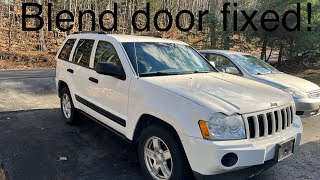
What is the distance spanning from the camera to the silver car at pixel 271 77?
20.4ft

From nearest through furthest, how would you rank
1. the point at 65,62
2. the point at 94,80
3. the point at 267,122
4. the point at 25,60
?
the point at 267,122, the point at 94,80, the point at 65,62, the point at 25,60

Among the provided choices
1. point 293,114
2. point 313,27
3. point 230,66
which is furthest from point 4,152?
point 313,27

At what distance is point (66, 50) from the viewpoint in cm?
625

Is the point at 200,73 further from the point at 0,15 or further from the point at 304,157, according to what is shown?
the point at 0,15

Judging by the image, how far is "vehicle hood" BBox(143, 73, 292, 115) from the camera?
3.23 meters

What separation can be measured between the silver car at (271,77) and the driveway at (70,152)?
56cm

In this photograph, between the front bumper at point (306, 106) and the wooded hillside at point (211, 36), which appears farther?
the wooded hillside at point (211, 36)

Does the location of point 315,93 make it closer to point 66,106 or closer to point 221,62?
point 221,62

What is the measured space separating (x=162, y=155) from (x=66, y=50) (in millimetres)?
3624

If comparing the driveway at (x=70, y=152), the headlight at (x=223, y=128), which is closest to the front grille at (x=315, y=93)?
the driveway at (x=70, y=152)

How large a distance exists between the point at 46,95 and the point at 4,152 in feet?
14.8

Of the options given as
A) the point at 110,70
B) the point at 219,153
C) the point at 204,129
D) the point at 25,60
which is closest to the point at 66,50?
the point at 110,70

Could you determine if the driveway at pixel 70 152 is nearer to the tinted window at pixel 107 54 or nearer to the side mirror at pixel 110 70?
the side mirror at pixel 110 70

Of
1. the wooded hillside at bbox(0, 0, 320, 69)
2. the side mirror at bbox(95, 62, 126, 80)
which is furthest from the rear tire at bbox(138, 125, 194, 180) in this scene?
the wooded hillside at bbox(0, 0, 320, 69)
